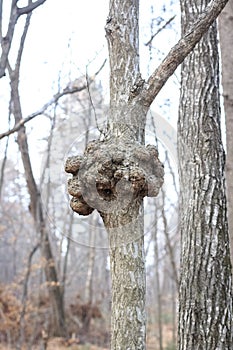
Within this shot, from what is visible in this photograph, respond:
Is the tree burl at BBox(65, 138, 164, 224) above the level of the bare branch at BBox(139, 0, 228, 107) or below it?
below

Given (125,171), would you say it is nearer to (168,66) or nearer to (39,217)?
(168,66)

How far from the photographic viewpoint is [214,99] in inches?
140

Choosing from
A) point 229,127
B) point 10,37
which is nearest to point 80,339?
point 229,127

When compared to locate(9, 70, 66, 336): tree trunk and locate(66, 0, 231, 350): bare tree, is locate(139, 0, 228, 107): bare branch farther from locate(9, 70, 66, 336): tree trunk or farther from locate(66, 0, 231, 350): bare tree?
locate(9, 70, 66, 336): tree trunk

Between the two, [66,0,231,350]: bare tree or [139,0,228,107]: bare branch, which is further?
[139,0,228,107]: bare branch

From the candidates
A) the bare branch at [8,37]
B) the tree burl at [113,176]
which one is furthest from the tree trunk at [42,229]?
the tree burl at [113,176]

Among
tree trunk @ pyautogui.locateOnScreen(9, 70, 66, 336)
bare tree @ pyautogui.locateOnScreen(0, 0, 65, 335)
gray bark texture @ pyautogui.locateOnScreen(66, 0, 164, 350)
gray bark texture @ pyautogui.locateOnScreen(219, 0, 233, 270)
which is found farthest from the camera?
tree trunk @ pyautogui.locateOnScreen(9, 70, 66, 336)

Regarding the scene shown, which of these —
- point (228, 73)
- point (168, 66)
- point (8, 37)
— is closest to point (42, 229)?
point (228, 73)

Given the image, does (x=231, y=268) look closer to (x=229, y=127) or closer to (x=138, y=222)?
(x=229, y=127)

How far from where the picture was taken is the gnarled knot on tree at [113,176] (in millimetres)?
1826

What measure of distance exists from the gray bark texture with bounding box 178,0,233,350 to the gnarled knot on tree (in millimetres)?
1477

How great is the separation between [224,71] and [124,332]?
2.98 metres

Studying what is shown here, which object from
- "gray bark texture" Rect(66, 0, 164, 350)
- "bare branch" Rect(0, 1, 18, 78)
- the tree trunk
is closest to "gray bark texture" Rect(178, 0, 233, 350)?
"bare branch" Rect(0, 1, 18, 78)

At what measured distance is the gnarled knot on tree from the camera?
183 cm
